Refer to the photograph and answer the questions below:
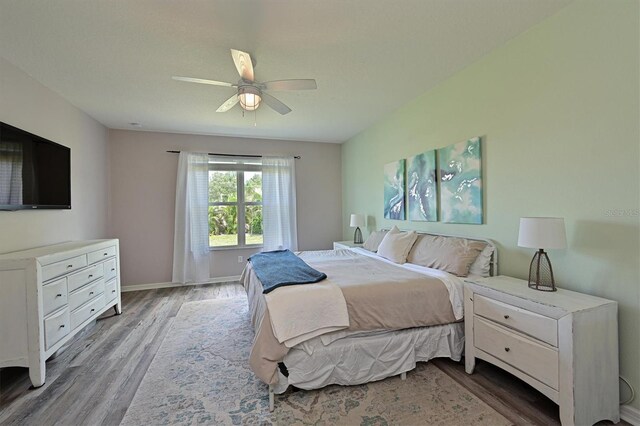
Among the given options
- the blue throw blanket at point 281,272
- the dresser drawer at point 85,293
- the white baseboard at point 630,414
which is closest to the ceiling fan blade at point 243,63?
the blue throw blanket at point 281,272

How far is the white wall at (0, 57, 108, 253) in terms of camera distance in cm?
249

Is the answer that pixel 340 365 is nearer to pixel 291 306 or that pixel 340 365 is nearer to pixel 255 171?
pixel 291 306

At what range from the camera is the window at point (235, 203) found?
5031 mm

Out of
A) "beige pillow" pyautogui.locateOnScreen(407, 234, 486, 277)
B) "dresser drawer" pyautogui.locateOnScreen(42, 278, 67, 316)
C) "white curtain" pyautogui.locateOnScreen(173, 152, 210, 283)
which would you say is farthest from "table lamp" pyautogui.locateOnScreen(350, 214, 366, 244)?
"dresser drawer" pyautogui.locateOnScreen(42, 278, 67, 316)

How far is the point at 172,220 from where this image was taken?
4.76 m

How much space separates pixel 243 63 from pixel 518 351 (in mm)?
2784

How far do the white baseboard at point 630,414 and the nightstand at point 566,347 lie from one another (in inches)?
2.4

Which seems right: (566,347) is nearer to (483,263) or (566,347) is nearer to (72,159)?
(483,263)

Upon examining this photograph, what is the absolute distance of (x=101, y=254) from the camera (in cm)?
316

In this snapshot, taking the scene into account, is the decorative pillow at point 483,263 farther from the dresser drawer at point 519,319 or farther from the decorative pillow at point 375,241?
the decorative pillow at point 375,241

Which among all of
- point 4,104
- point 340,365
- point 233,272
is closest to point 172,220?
point 233,272

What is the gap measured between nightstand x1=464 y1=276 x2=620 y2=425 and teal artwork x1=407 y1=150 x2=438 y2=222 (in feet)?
4.68

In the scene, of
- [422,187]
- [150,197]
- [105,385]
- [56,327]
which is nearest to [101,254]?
[56,327]

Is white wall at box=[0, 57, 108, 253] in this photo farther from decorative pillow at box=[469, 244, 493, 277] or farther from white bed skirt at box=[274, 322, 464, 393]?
decorative pillow at box=[469, 244, 493, 277]
